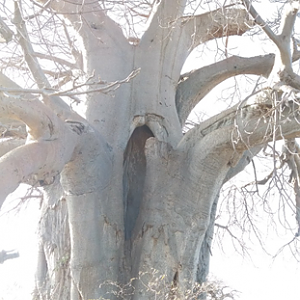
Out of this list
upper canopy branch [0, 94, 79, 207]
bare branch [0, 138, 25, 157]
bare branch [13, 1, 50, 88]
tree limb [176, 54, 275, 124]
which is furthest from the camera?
tree limb [176, 54, 275, 124]

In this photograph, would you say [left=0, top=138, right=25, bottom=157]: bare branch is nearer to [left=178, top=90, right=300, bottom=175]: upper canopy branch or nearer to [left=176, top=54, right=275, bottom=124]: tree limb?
[left=178, top=90, right=300, bottom=175]: upper canopy branch

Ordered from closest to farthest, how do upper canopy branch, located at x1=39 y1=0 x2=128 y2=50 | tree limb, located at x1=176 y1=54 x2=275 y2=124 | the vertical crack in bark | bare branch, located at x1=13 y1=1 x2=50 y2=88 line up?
1. bare branch, located at x1=13 y1=1 x2=50 y2=88
2. the vertical crack in bark
3. upper canopy branch, located at x1=39 y1=0 x2=128 y2=50
4. tree limb, located at x1=176 y1=54 x2=275 y2=124

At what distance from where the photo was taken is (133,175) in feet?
14.6

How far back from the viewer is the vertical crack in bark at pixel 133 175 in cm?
433

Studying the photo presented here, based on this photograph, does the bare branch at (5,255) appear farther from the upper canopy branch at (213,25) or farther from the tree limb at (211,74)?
the upper canopy branch at (213,25)

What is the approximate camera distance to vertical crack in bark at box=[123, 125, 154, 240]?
4332 mm

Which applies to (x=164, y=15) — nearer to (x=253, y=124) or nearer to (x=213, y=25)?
(x=213, y=25)

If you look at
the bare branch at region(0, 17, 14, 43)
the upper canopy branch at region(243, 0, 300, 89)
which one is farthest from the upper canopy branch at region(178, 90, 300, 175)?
the bare branch at region(0, 17, 14, 43)

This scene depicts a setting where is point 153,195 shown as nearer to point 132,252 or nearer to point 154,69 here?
point 132,252

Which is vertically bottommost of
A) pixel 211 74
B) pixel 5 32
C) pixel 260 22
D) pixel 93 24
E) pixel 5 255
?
pixel 5 255

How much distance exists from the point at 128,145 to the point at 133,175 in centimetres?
26

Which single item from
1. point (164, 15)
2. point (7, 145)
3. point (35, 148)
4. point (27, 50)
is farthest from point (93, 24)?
point (35, 148)

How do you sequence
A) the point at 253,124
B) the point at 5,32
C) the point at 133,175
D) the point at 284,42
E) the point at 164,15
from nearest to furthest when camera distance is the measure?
the point at 5,32 → the point at 284,42 → the point at 253,124 → the point at 133,175 → the point at 164,15

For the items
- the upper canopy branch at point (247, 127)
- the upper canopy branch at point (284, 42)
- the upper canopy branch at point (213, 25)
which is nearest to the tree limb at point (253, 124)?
the upper canopy branch at point (247, 127)
